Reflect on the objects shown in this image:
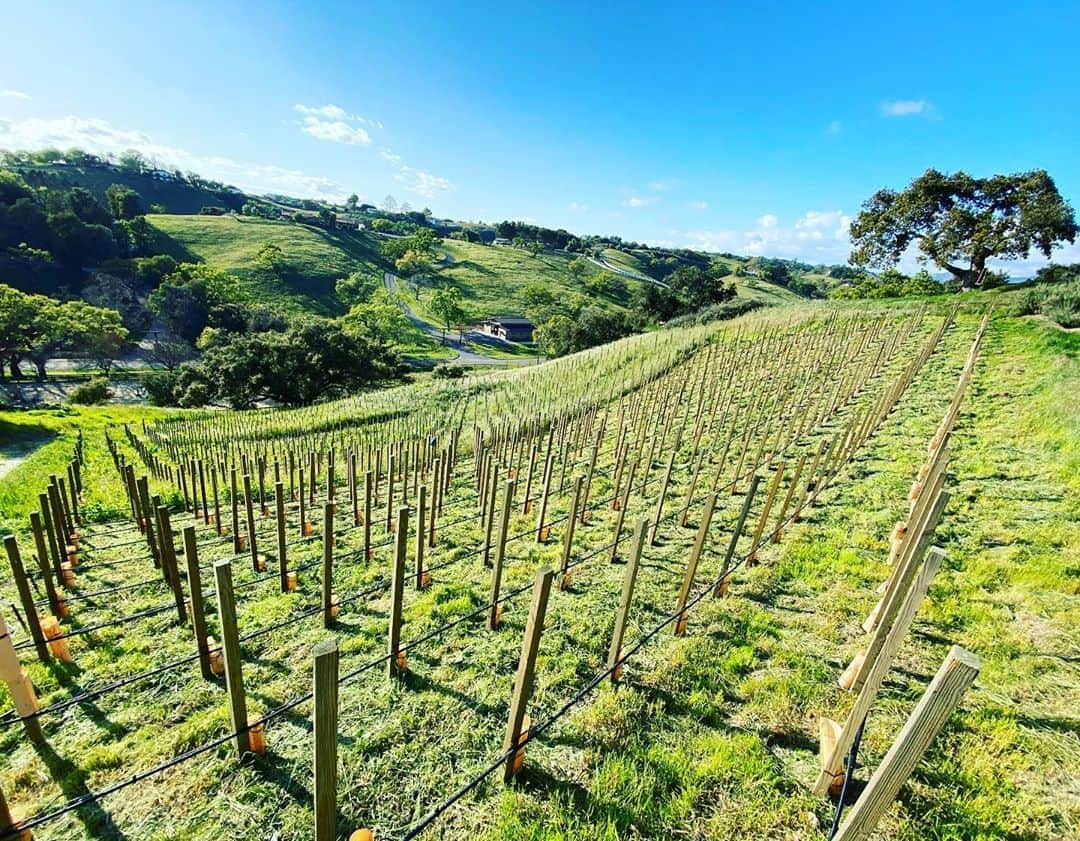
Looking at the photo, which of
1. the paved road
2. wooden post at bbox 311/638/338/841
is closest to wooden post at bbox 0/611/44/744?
wooden post at bbox 311/638/338/841

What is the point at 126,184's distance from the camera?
7519 cm

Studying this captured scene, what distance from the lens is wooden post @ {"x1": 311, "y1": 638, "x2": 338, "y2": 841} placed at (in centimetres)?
144

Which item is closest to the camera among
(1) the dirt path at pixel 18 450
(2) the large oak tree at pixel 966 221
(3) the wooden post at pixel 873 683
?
(3) the wooden post at pixel 873 683

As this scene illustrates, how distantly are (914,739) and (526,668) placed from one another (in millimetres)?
1432

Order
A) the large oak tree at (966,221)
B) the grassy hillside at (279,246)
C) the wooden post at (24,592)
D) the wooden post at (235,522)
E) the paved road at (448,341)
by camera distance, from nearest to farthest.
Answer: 1. the wooden post at (24,592)
2. the wooden post at (235,522)
3. the large oak tree at (966,221)
4. the paved road at (448,341)
5. the grassy hillside at (279,246)

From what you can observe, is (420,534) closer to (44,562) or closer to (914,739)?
(44,562)

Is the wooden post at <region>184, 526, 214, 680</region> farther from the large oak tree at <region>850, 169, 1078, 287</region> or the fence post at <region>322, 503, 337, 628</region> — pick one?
the large oak tree at <region>850, 169, 1078, 287</region>

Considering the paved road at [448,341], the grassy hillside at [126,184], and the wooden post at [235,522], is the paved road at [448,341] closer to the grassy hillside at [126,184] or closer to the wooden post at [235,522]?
the grassy hillside at [126,184]

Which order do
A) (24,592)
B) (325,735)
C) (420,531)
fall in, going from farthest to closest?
(420,531), (24,592), (325,735)

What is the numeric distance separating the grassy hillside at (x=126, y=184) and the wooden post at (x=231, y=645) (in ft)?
317

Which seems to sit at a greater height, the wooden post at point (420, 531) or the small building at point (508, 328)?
the wooden post at point (420, 531)

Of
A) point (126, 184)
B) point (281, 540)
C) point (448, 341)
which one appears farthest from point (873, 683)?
point (126, 184)

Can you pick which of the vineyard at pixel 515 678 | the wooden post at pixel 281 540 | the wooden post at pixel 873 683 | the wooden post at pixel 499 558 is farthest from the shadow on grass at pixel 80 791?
the wooden post at pixel 873 683

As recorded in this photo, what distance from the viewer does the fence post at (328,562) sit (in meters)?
3.10
